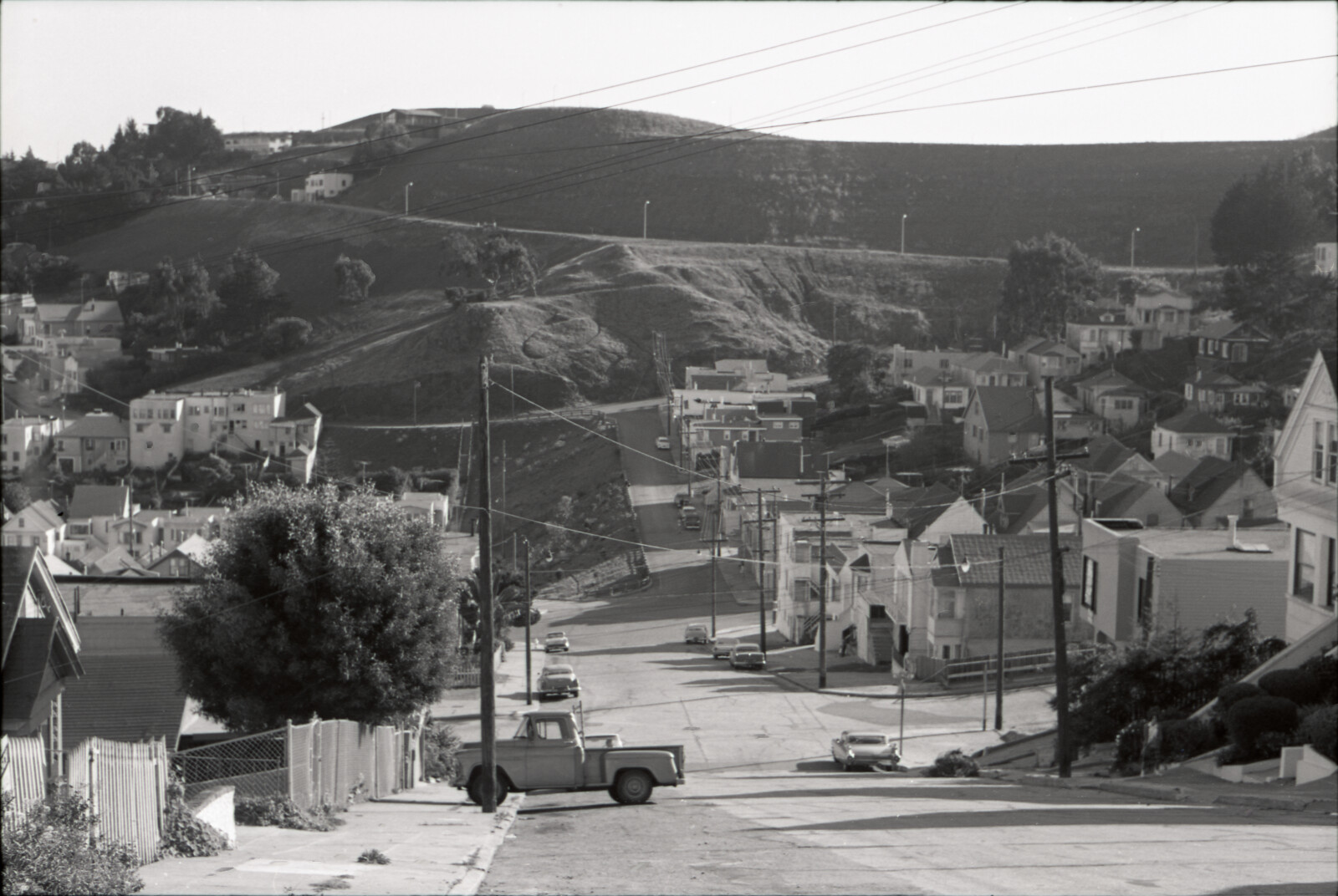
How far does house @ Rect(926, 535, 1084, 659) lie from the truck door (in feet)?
78.8

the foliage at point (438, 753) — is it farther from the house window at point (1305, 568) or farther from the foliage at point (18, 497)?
the foliage at point (18, 497)

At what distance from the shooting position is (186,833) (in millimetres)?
9883

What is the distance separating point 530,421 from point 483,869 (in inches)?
2205

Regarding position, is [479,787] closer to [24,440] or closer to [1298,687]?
[1298,687]

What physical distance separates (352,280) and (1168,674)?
106427 mm

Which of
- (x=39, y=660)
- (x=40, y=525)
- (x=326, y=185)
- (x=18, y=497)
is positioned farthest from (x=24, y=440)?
(x=326, y=185)

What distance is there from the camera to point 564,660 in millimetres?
43750

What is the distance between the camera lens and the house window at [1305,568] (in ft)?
81.0

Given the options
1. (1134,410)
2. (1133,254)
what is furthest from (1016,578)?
(1133,254)

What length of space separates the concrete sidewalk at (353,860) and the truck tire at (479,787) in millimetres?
1562

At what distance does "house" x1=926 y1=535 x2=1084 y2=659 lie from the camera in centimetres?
3950

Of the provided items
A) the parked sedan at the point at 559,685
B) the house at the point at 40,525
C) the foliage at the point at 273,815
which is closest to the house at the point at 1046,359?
the parked sedan at the point at 559,685

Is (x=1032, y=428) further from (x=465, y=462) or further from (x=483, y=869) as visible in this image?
(x=483, y=869)

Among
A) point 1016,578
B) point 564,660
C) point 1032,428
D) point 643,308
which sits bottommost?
point 564,660
